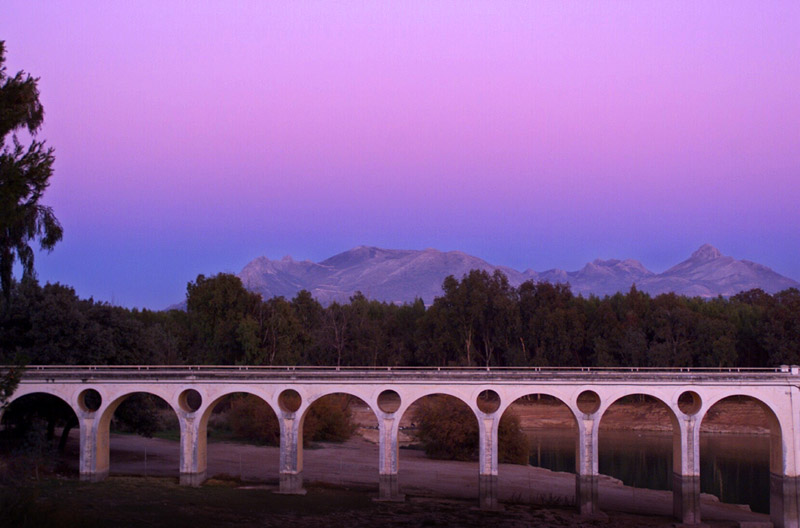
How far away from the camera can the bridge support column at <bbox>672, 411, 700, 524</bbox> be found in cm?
2938

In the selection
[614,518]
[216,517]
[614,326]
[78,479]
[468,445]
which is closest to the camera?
[216,517]

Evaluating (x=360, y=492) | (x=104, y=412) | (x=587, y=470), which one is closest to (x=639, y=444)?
(x=587, y=470)

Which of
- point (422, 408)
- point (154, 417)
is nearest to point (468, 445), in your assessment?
point (422, 408)

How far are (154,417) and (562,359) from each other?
3347 centimetres

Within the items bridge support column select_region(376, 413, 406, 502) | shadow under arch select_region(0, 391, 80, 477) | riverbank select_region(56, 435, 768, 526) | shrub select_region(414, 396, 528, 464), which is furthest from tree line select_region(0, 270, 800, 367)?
bridge support column select_region(376, 413, 406, 502)

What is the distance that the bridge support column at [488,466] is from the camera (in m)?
30.1

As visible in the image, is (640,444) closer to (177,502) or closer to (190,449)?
(190,449)

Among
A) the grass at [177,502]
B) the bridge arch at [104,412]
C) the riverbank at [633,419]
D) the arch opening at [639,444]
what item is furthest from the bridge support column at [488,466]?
the riverbank at [633,419]

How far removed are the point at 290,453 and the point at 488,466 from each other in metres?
7.98

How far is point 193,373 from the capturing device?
105ft

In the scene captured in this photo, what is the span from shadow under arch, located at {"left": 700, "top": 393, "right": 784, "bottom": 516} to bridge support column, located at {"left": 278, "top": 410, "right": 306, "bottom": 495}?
16.2 m

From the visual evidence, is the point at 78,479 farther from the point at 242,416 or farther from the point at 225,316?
the point at 225,316

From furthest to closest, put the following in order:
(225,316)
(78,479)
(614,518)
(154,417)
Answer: (225,316), (154,417), (78,479), (614,518)

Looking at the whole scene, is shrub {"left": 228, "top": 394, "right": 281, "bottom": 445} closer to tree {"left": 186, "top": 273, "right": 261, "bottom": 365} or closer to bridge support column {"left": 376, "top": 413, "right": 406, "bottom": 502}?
tree {"left": 186, "top": 273, "right": 261, "bottom": 365}
